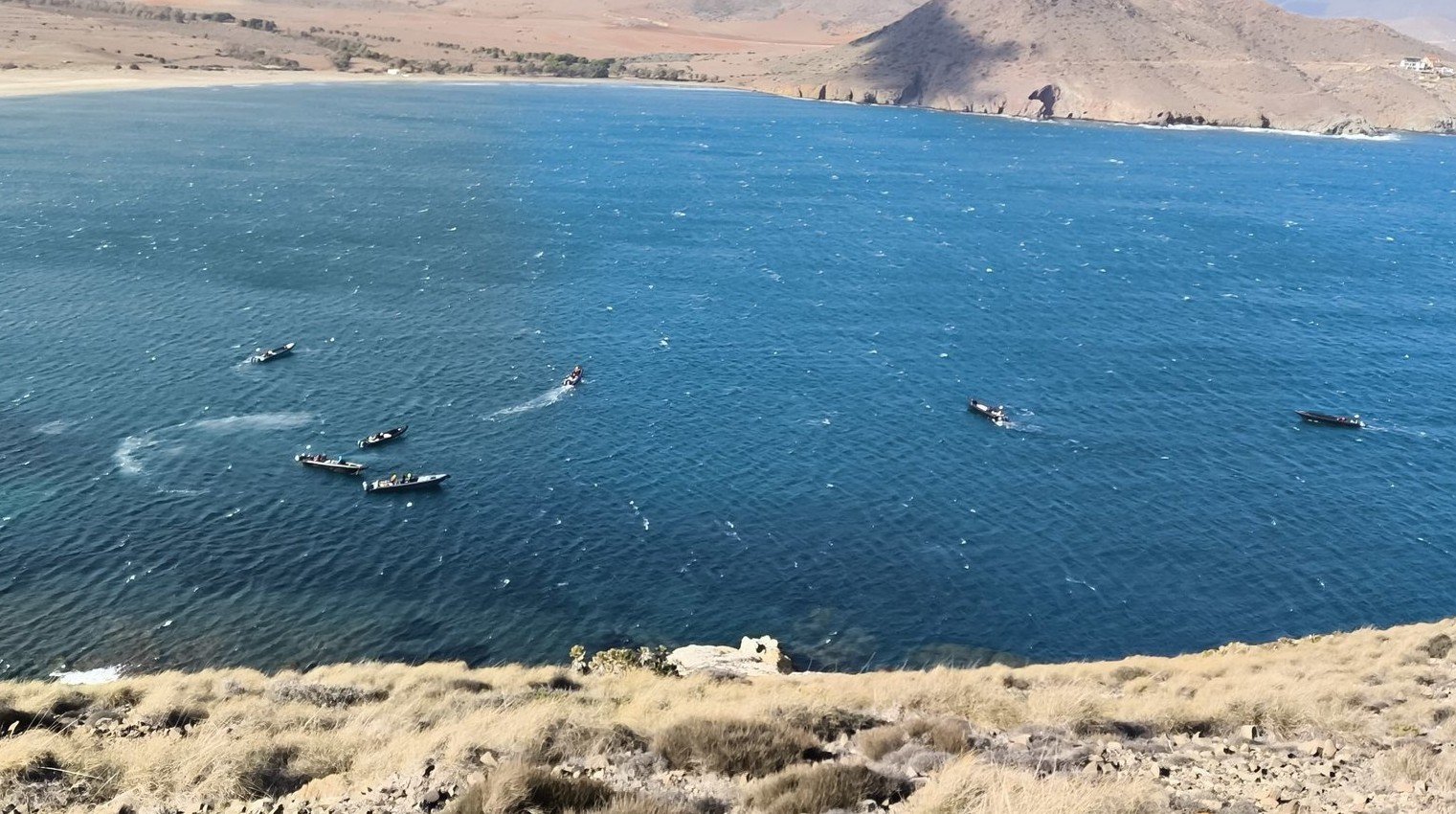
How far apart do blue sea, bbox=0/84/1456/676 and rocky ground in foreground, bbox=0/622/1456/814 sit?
1888 centimetres

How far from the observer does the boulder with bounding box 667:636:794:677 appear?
41875 mm

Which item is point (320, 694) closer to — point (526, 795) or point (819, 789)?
point (526, 795)

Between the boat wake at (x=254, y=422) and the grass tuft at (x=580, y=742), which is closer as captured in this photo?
the grass tuft at (x=580, y=742)

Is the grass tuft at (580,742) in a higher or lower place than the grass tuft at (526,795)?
lower

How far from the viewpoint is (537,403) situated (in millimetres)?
72625

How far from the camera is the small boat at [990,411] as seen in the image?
72.8 meters

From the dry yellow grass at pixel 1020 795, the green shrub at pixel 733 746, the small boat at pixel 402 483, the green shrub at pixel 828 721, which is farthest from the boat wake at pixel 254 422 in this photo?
the dry yellow grass at pixel 1020 795

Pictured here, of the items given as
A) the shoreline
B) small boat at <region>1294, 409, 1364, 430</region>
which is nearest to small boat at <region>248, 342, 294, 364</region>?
the shoreline

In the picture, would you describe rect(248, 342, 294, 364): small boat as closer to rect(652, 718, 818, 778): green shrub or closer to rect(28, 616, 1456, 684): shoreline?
rect(28, 616, 1456, 684): shoreline

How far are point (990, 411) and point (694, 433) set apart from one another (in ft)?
70.4

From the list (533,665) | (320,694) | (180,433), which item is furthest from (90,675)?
(180,433)

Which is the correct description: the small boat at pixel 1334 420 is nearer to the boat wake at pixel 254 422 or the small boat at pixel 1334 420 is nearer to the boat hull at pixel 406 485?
the boat hull at pixel 406 485

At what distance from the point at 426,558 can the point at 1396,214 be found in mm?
155298

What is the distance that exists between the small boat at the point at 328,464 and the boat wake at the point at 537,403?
35.3 ft
